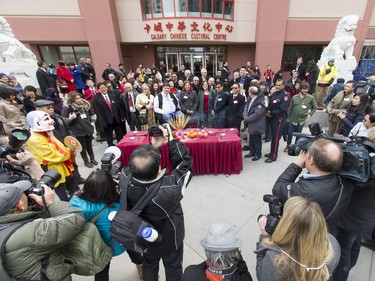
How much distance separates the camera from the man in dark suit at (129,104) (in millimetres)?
5094

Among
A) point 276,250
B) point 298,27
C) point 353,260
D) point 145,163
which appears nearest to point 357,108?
point 353,260

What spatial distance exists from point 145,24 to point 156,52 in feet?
6.72

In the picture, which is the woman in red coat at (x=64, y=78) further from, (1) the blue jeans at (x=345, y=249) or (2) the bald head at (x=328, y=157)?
(1) the blue jeans at (x=345, y=249)

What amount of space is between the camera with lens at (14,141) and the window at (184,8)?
1241 cm

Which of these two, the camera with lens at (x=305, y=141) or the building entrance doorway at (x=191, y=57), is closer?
the camera with lens at (x=305, y=141)

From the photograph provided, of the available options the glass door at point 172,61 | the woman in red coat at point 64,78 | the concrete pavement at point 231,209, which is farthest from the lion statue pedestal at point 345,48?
the woman in red coat at point 64,78


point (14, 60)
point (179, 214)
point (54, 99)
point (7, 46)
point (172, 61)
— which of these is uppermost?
point (7, 46)

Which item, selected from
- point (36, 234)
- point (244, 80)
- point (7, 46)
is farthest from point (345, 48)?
point (7, 46)

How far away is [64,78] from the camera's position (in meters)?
8.48

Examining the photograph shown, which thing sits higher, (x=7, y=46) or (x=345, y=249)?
(x=7, y=46)

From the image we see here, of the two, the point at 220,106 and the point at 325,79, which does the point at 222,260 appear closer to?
the point at 220,106

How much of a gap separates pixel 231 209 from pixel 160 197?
206cm

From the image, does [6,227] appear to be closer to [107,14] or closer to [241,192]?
[241,192]

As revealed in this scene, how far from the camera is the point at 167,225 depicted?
5.11 ft
